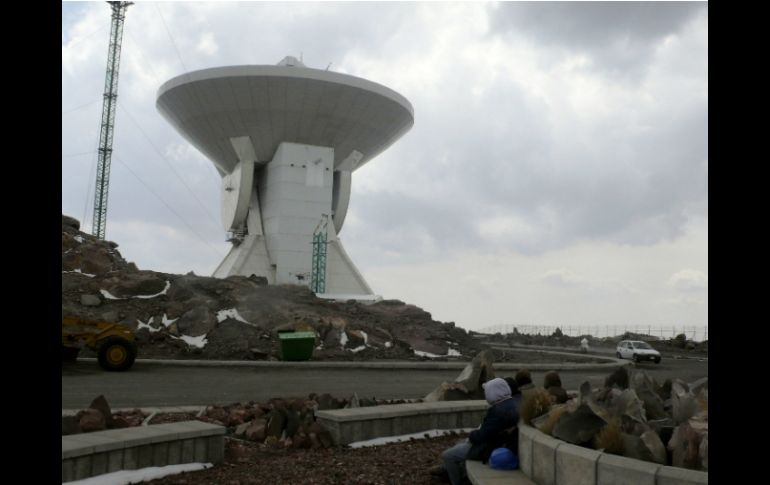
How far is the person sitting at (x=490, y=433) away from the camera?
5727mm

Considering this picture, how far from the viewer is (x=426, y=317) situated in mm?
35750

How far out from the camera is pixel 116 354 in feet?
58.7

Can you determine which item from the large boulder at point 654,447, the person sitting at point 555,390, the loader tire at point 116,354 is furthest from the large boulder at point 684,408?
the loader tire at point 116,354

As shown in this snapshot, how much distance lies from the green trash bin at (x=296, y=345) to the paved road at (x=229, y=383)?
2243 millimetres

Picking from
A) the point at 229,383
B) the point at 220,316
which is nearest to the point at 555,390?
the point at 229,383

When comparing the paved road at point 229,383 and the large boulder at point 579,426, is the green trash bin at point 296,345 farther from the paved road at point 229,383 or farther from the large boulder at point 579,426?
the large boulder at point 579,426

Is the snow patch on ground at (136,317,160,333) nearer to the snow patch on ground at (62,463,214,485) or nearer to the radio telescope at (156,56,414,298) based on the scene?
the radio telescope at (156,56,414,298)

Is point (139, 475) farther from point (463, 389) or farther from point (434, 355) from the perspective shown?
point (434, 355)

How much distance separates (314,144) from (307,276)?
29.7ft
